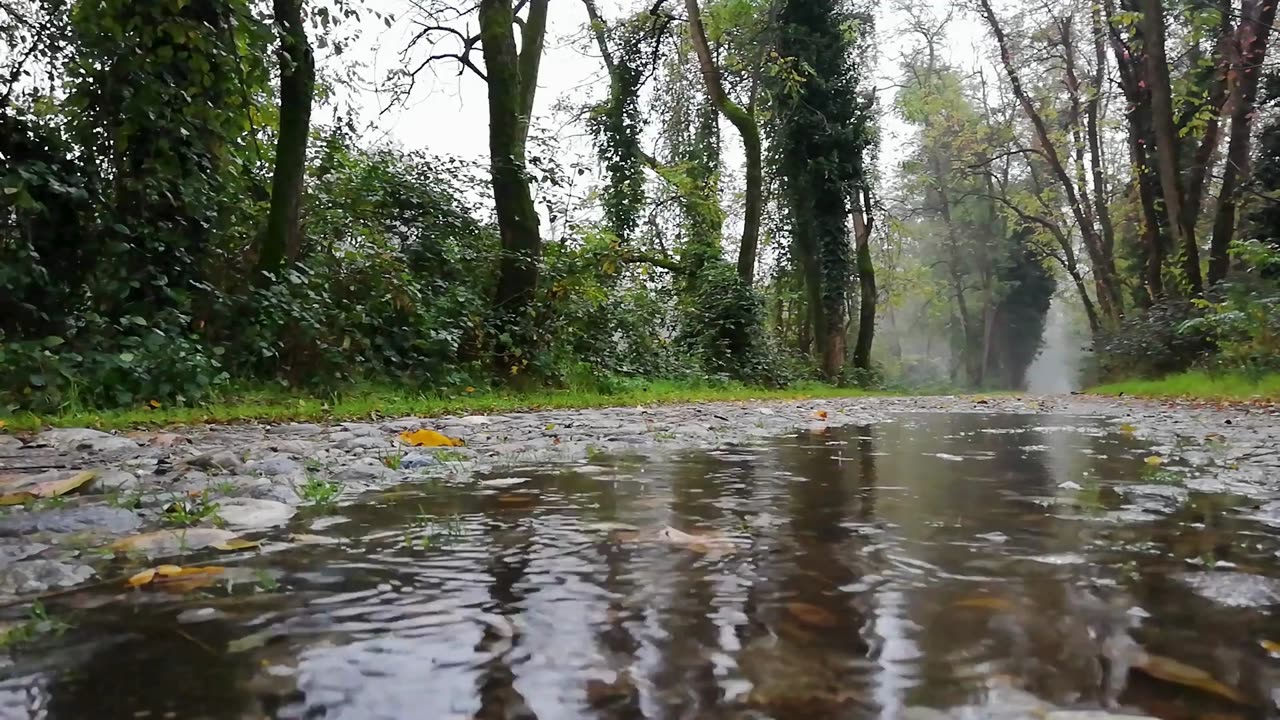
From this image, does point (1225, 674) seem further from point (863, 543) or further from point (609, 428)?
point (609, 428)

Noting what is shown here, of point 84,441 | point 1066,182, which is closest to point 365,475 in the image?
point 84,441

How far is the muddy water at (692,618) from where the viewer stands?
120 centimetres

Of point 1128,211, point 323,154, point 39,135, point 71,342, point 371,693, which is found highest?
point 1128,211

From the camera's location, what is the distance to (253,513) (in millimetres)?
2551

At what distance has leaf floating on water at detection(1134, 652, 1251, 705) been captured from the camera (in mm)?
1202

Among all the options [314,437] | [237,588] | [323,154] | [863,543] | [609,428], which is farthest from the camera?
[323,154]

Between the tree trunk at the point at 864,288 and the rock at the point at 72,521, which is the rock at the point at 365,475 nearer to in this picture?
the rock at the point at 72,521

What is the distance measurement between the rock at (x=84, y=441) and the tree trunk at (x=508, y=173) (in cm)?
659

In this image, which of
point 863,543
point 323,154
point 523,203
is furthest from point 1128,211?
point 863,543

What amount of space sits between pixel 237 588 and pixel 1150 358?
20.3 metres

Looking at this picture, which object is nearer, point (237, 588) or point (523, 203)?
point (237, 588)

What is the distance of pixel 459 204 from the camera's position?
1230 cm

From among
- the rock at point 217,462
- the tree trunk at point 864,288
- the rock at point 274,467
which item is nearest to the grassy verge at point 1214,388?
the tree trunk at point 864,288

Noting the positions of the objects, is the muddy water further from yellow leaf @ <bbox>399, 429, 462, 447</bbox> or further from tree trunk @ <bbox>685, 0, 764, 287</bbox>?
tree trunk @ <bbox>685, 0, 764, 287</bbox>
